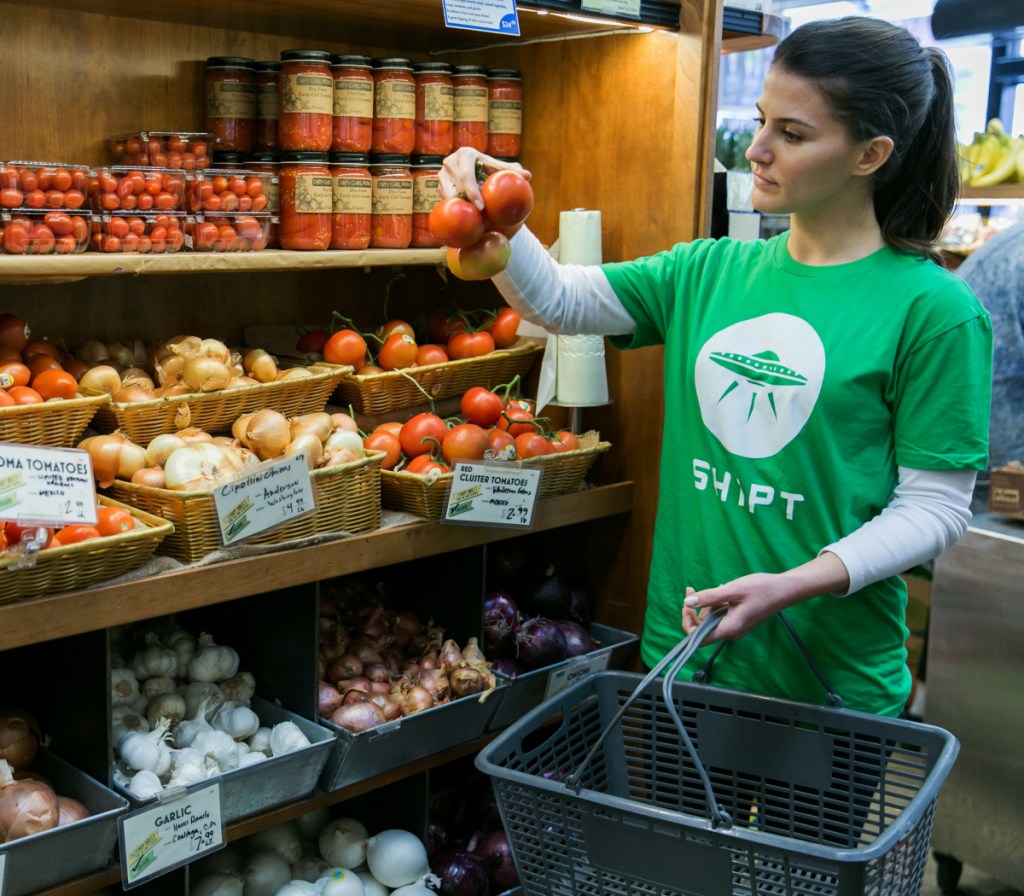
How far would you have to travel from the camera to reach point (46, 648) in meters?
1.94

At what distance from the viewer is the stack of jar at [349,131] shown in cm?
215

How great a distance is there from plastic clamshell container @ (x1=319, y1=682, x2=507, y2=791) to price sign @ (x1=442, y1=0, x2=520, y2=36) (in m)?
1.19

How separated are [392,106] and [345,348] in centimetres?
47

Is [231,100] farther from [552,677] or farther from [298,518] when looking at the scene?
[552,677]

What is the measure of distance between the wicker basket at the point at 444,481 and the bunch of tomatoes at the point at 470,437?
0.03 metres

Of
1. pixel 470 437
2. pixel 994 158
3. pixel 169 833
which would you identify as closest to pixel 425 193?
pixel 470 437

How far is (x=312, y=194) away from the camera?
2.15 meters

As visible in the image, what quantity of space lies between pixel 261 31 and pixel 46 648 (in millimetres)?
1261

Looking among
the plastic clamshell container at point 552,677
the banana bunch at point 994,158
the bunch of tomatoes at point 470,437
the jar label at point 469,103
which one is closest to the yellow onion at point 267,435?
the bunch of tomatoes at point 470,437

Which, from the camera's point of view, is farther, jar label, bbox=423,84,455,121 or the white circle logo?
jar label, bbox=423,84,455,121

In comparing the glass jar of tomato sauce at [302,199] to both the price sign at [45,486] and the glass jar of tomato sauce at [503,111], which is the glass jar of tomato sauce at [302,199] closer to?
the glass jar of tomato sauce at [503,111]

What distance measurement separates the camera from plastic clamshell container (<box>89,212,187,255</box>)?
1882 mm

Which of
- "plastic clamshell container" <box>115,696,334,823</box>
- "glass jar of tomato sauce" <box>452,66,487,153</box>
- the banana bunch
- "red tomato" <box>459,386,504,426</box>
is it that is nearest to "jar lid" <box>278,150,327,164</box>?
"glass jar of tomato sauce" <box>452,66,487,153</box>

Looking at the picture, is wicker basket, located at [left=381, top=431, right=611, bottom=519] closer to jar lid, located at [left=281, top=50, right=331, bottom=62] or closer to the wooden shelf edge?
the wooden shelf edge
